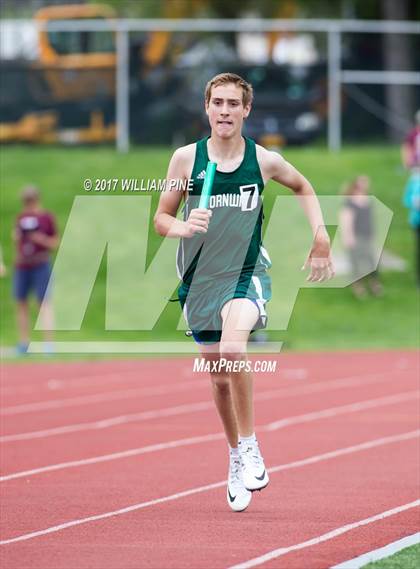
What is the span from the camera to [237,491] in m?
8.74

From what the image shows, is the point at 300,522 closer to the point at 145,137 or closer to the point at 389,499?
the point at 389,499

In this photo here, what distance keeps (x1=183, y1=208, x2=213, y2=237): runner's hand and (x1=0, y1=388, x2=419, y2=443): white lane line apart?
15.4ft

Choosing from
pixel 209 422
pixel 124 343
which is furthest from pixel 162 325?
pixel 209 422

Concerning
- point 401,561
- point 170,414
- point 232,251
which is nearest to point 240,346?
point 232,251

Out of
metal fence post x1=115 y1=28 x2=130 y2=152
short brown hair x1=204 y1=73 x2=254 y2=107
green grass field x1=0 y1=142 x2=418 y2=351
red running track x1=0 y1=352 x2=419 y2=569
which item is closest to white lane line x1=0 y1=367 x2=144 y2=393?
red running track x1=0 y1=352 x2=419 y2=569

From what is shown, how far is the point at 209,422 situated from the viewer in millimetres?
13797

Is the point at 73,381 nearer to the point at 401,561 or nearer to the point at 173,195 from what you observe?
the point at 173,195

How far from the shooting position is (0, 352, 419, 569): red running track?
25.0 feet

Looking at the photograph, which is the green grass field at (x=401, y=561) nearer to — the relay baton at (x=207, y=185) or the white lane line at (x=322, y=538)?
the white lane line at (x=322, y=538)

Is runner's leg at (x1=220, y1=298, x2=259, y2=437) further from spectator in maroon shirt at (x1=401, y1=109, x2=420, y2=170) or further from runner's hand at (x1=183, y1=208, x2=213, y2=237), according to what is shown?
spectator in maroon shirt at (x1=401, y1=109, x2=420, y2=170)

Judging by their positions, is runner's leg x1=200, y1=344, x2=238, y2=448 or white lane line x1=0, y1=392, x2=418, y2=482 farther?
white lane line x1=0, y1=392, x2=418, y2=482

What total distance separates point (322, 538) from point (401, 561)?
805 millimetres

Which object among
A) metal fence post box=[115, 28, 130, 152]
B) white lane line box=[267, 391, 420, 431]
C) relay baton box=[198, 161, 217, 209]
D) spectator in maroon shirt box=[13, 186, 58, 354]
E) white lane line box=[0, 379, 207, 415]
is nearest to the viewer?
relay baton box=[198, 161, 217, 209]

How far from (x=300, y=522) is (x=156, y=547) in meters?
1.06
